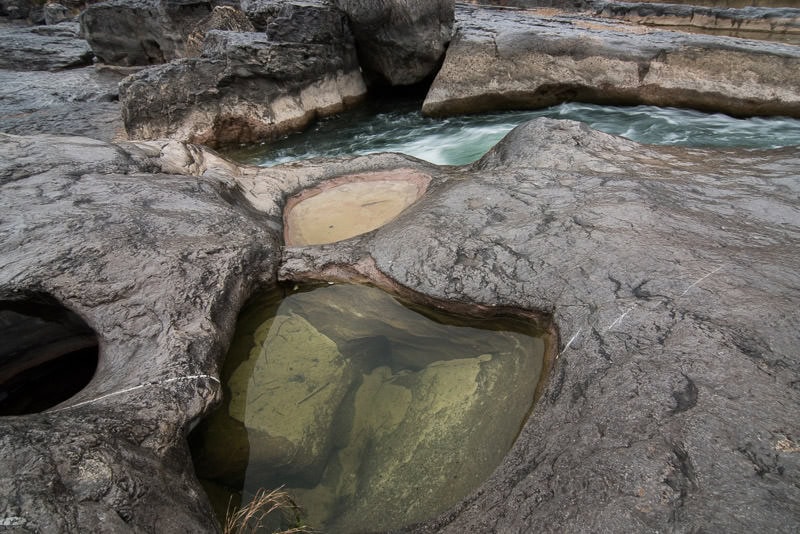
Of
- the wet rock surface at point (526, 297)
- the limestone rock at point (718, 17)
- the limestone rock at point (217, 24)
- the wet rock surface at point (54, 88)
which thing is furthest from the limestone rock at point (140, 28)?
the limestone rock at point (718, 17)

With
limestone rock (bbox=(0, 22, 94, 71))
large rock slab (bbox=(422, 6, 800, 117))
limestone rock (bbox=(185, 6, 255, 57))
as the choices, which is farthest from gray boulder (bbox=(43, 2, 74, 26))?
large rock slab (bbox=(422, 6, 800, 117))

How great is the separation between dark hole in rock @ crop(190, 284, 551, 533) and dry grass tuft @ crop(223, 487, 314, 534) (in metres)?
0.02

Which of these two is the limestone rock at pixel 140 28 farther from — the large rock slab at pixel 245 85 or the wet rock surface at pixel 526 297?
the wet rock surface at pixel 526 297

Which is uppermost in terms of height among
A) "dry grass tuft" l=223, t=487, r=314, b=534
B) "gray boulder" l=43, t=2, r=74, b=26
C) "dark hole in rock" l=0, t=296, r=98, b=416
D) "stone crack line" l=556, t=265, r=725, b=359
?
"gray boulder" l=43, t=2, r=74, b=26

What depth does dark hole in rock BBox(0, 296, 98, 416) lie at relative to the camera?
9.20 ft

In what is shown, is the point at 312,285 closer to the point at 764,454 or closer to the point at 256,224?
the point at 256,224

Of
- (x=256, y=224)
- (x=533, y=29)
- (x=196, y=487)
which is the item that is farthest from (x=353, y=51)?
(x=196, y=487)

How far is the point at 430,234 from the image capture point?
331 centimetres

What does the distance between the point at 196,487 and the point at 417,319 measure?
158 cm

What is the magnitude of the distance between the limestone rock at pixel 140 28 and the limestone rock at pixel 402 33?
5186mm

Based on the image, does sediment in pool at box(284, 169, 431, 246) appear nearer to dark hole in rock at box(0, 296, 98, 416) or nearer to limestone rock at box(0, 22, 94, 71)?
Result: dark hole in rock at box(0, 296, 98, 416)

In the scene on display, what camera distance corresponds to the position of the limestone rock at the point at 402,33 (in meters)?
7.80

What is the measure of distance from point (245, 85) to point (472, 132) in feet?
12.7

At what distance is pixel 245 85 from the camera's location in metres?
7.46
